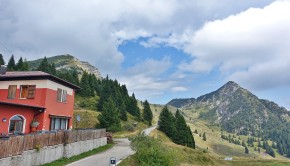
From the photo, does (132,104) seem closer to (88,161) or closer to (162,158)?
(88,161)

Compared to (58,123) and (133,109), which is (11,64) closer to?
(133,109)

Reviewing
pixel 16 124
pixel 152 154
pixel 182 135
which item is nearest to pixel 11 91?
pixel 16 124

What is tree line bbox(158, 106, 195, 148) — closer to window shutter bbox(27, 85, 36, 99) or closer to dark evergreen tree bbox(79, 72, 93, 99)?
dark evergreen tree bbox(79, 72, 93, 99)

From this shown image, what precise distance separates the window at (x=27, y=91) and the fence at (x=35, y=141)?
329 inches

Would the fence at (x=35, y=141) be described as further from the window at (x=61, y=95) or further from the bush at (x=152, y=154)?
the bush at (x=152, y=154)

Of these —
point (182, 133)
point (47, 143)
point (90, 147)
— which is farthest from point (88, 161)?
point (182, 133)

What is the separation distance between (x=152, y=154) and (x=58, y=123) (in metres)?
21.1

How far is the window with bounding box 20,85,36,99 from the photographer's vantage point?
34.7m

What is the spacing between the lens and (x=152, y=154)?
21.5 metres

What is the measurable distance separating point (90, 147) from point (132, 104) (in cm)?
6627

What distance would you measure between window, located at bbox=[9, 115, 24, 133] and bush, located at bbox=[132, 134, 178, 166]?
15.2m

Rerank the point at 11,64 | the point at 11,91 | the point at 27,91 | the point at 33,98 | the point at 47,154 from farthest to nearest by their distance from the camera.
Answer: the point at 11,64 < the point at 11,91 < the point at 27,91 < the point at 33,98 < the point at 47,154

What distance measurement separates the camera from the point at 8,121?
28.8m

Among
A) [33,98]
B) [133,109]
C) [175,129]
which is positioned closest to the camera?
[33,98]
